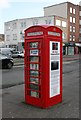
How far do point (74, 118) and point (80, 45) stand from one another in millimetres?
68300

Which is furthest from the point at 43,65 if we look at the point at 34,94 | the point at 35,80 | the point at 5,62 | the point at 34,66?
the point at 5,62

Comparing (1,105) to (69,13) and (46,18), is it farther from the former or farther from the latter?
(69,13)

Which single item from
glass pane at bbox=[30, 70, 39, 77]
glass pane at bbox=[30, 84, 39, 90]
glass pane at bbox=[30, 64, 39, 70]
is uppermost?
glass pane at bbox=[30, 64, 39, 70]

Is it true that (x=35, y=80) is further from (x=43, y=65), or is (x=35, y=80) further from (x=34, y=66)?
(x=43, y=65)

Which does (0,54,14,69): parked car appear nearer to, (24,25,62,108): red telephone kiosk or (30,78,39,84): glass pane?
(24,25,62,108): red telephone kiosk

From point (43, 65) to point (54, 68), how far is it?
0.46 metres

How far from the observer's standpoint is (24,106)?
6.95 m

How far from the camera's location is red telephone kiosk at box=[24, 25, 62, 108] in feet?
22.1

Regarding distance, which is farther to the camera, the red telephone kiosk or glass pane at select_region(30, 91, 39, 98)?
glass pane at select_region(30, 91, 39, 98)

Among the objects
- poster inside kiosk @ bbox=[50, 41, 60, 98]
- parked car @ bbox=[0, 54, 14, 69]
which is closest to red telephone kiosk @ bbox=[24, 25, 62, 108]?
poster inside kiosk @ bbox=[50, 41, 60, 98]

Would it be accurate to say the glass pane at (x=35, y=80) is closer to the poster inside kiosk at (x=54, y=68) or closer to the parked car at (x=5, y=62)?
the poster inside kiosk at (x=54, y=68)

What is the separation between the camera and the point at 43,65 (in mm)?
6762

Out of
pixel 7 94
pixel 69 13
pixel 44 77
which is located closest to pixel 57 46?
pixel 44 77

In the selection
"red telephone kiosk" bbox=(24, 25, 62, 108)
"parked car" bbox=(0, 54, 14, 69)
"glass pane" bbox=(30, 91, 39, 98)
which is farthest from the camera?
"parked car" bbox=(0, 54, 14, 69)
